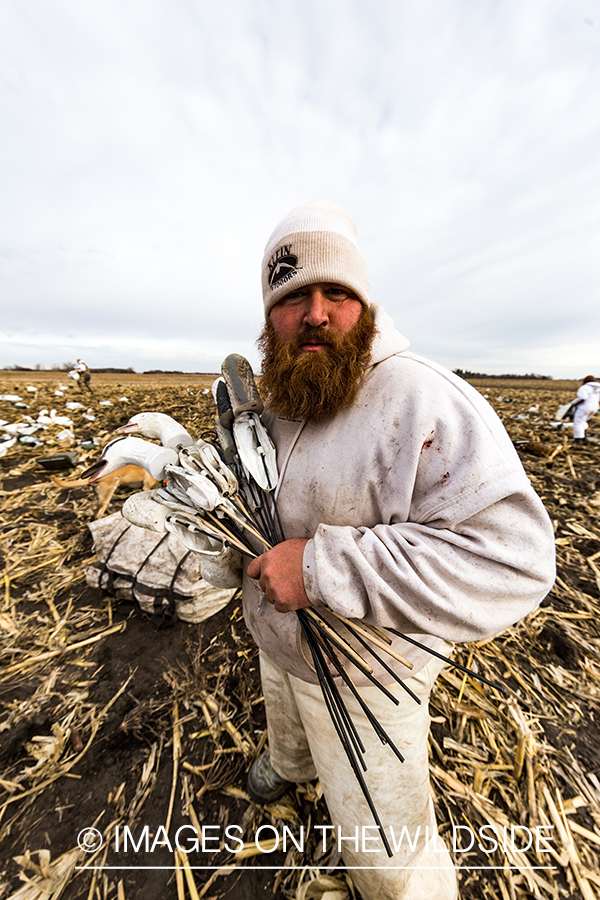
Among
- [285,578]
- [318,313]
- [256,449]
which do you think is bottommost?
[285,578]

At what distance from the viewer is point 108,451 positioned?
61.3 inches

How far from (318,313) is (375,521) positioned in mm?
900

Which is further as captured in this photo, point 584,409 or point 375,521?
point 584,409

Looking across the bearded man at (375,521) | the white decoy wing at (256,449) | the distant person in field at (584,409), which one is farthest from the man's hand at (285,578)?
the distant person in field at (584,409)

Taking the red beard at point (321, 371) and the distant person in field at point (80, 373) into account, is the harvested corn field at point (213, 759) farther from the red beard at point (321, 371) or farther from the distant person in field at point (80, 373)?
the distant person in field at point (80, 373)

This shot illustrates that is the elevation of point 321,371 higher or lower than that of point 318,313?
lower

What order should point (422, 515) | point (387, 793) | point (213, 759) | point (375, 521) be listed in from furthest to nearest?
point (213, 759) < point (387, 793) < point (375, 521) < point (422, 515)

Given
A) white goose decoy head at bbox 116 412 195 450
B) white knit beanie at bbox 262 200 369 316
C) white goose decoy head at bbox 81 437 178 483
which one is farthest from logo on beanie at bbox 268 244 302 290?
white goose decoy head at bbox 81 437 178 483

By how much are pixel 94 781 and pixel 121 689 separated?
23.3 inches

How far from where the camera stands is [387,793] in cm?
133

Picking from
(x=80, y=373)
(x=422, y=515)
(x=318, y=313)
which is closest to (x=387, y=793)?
(x=422, y=515)

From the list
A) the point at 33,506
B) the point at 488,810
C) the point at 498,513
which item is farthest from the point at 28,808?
the point at 33,506

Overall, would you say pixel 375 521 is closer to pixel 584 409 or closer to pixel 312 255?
pixel 312 255

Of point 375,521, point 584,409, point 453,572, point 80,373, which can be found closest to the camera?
point 453,572
